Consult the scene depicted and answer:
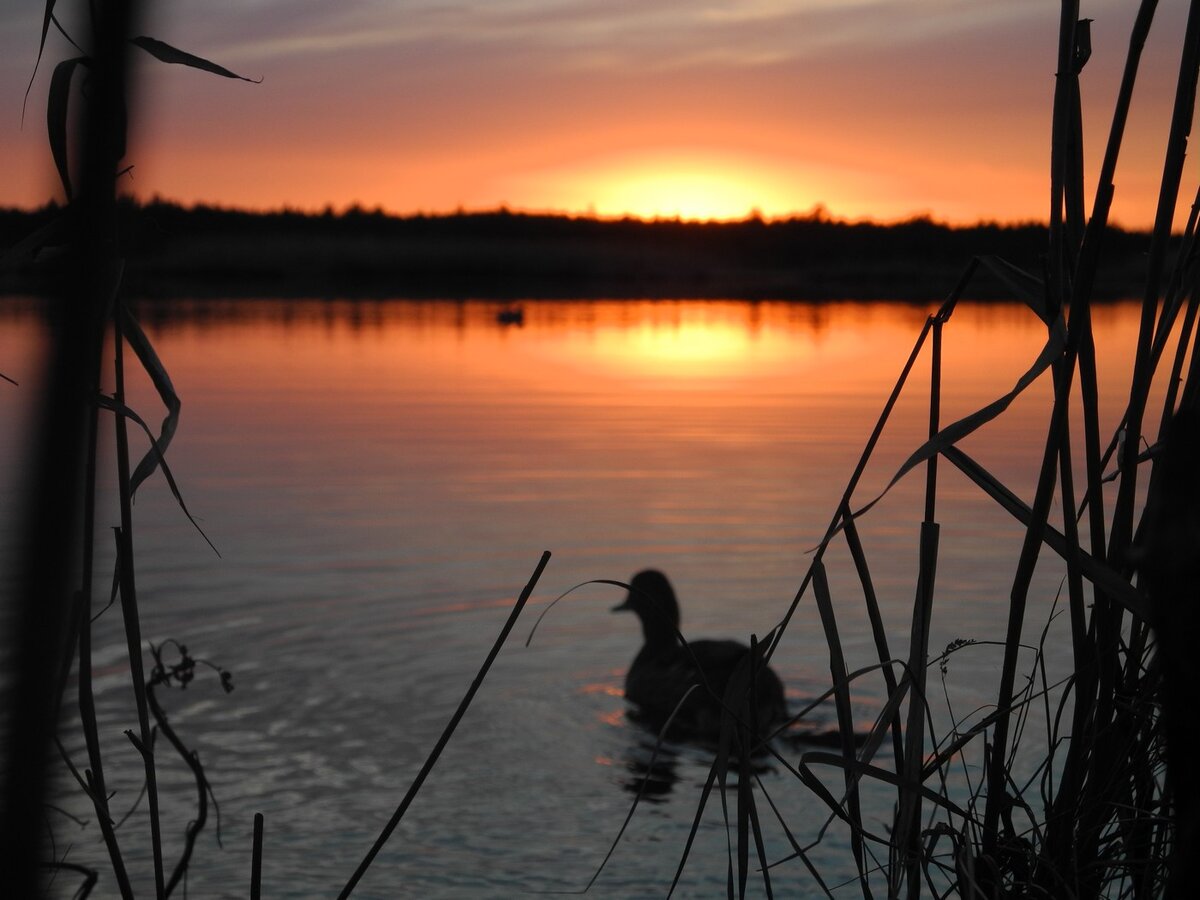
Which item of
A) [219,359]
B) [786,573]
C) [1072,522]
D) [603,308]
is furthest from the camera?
[603,308]

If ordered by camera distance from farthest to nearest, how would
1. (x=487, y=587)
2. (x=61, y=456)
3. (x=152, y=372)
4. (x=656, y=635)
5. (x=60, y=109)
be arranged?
(x=487, y=587) → (x=656, y=635) → (x=152, y=372) → (x=60, y=109) → (x=61, y=456)

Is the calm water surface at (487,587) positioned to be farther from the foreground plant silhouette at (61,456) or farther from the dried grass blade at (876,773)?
the dried grass blade at (876,773)

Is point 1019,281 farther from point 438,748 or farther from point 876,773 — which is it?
point 438,748

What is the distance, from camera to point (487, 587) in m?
7.90

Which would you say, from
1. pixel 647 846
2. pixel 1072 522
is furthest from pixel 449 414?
pixel 1072 522

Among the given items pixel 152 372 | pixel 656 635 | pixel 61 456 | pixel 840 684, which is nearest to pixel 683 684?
pixel 656 635

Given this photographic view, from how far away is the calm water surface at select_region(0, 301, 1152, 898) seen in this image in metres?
4.54

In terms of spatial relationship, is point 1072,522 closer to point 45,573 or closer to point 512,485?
point 45,573

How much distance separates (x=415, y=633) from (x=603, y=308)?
40.5 m

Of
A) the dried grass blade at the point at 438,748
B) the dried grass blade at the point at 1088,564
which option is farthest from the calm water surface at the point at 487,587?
the dried grass blade at the point at 1088,564

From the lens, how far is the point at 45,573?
44 cm

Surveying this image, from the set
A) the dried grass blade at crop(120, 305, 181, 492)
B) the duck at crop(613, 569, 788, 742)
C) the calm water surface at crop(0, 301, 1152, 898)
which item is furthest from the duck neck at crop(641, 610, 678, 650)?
the dried grass blade at crop(120, 305, 181, 492)

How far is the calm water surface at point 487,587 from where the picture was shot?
4.54 meters

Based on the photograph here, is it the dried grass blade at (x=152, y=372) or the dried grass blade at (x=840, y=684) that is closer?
the dried grass blade at (x=152, y=372)
